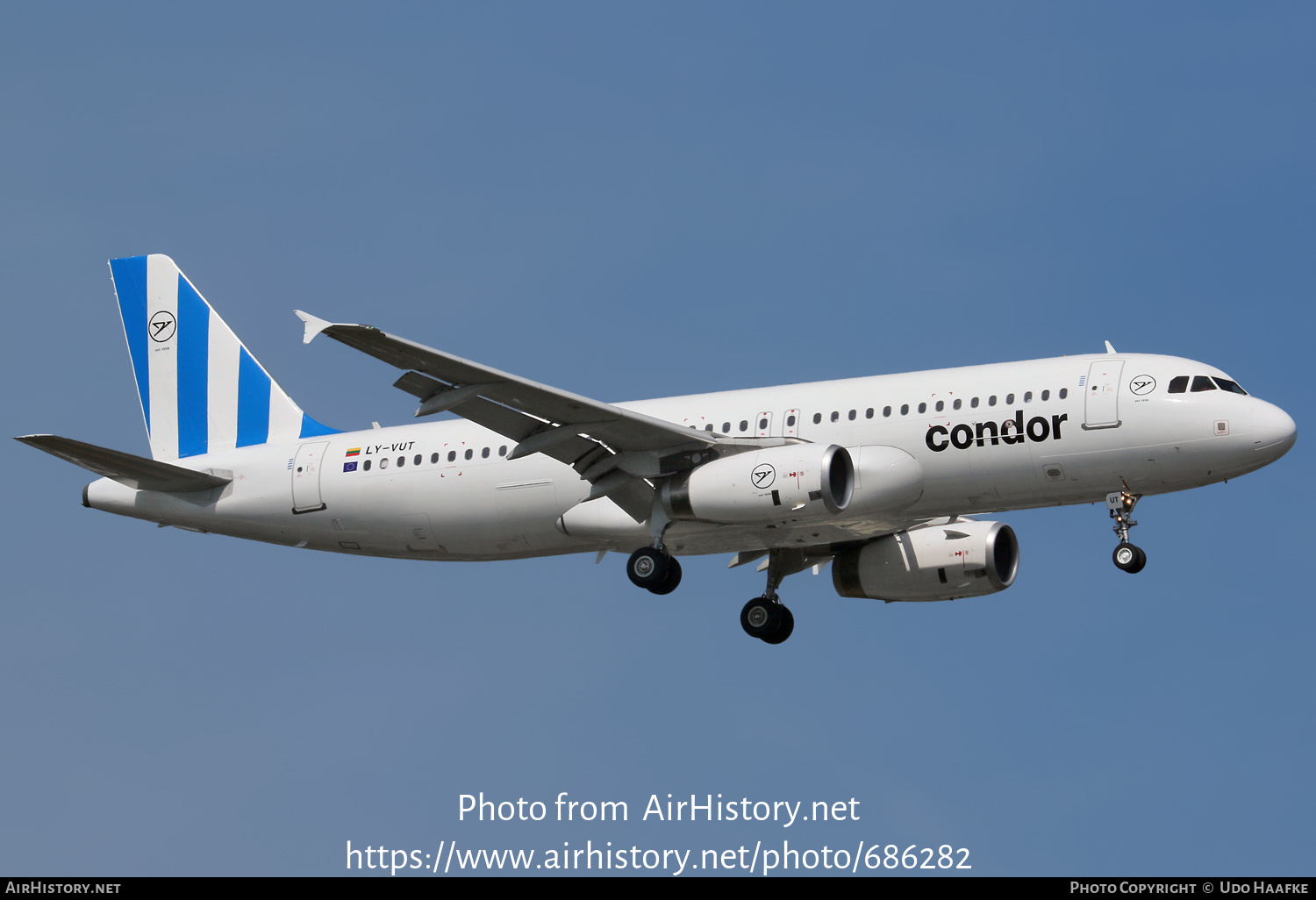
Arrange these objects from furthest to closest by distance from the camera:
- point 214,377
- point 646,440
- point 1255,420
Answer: point 214,377
point 646,440
point 1255,420

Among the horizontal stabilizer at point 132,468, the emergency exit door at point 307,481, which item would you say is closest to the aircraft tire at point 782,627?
the emergency exit door at point 307,481

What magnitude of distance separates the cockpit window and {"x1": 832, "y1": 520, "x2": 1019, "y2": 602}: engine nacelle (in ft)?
21.0

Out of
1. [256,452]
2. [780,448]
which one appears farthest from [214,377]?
[780,448]

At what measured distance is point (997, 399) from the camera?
107 ft

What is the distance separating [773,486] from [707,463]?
5.98 feet

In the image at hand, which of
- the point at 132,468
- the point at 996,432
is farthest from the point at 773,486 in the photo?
the point at 132,468

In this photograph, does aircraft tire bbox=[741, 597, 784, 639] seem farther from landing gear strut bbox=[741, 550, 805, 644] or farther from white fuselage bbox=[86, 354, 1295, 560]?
white fuselage bbox=[86, 354, 1295, 560]

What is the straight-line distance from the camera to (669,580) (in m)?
34.3

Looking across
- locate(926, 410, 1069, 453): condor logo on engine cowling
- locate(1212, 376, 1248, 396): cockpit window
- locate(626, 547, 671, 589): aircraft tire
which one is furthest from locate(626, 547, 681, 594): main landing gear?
locate(1212, 376, 1248, 396): cockpit window

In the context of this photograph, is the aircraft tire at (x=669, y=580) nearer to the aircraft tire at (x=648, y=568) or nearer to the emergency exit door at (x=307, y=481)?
the aircraft tire at (x=648, y=568)

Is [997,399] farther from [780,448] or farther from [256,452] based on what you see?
[256,452]

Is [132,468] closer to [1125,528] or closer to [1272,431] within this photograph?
[1125,528]

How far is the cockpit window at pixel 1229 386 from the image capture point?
32188 millimetres

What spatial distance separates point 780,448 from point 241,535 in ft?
42.8
